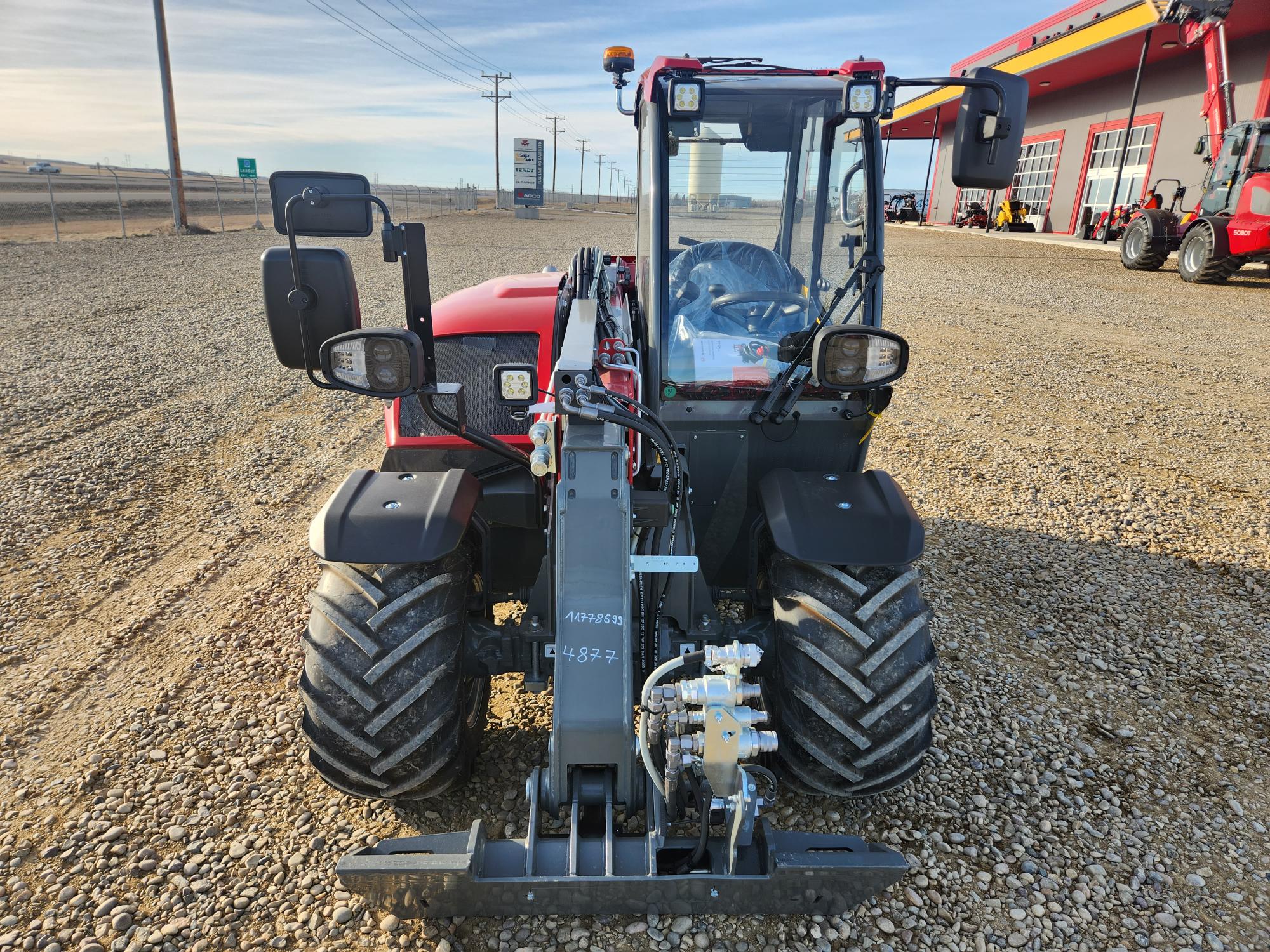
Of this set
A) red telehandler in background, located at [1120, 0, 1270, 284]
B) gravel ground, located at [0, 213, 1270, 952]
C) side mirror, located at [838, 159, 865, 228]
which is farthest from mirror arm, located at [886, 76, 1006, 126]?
red telehandler in background, located at [1120, 0, 1270, 284]

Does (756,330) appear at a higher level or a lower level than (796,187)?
lower

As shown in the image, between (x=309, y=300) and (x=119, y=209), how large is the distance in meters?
28.3

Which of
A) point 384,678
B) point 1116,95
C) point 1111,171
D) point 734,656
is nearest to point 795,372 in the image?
point 734,656

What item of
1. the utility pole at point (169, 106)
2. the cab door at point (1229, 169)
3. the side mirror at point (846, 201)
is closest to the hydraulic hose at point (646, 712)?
the side mirror at point (846, 201)

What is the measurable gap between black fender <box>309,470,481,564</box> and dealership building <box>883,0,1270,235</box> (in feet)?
62.1

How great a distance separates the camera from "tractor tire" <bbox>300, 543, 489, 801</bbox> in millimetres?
2537

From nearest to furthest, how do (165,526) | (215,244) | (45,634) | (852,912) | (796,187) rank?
(852,912)
(796,187)
(45,634)
(165,526)
(215,244)

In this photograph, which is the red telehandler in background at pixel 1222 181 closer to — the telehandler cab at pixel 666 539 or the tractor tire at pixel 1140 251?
the tractor tire at pixel 1140 251

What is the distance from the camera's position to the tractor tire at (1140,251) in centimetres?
1752

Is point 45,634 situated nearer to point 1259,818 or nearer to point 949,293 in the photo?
point 1259,818

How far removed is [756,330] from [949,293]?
553 inches

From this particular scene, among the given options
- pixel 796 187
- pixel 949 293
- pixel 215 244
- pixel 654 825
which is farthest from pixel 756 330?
pixel 215 244

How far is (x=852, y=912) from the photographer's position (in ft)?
8.68

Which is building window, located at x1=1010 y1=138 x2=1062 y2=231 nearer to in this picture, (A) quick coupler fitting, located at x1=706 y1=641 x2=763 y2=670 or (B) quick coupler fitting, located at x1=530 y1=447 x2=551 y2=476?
(B) quick coupler fitting, located at x1=530 y1=447 x2=551 y2=476
